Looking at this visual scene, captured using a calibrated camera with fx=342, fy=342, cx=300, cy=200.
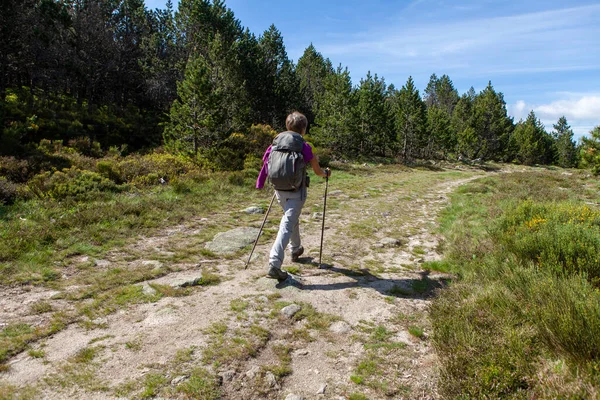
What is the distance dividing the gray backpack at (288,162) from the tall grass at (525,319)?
2497mm

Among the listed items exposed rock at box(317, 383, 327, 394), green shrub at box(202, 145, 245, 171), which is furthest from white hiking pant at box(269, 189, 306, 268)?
green shrub at box(202, 145, 245, 171)

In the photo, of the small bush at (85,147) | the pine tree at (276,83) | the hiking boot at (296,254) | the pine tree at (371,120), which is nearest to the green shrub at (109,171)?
the small bush at (85,147)

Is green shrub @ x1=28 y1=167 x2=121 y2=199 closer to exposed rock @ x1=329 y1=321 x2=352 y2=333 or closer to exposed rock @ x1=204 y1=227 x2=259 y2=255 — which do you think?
exposed rock @ x1=204 y1=227 x2=259 y2=255

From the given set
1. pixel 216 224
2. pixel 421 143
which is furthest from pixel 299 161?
pixel 421 143

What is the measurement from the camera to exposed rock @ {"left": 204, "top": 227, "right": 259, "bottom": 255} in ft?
21.7

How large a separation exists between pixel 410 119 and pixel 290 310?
46807 millimetres

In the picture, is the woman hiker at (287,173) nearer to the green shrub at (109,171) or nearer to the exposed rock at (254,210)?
the exposed rock at (254,210)

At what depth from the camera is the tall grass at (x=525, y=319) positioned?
8.85ft

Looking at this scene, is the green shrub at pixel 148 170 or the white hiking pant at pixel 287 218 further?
the green shrub at pixel 148 170

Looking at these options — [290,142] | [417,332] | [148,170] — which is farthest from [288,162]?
[148,170]

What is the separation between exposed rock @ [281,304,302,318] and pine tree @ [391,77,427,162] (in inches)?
1766

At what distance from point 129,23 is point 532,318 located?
169ft

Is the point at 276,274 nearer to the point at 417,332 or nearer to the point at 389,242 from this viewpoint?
the point at 417,332

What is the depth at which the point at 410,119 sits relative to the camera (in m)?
46.8
